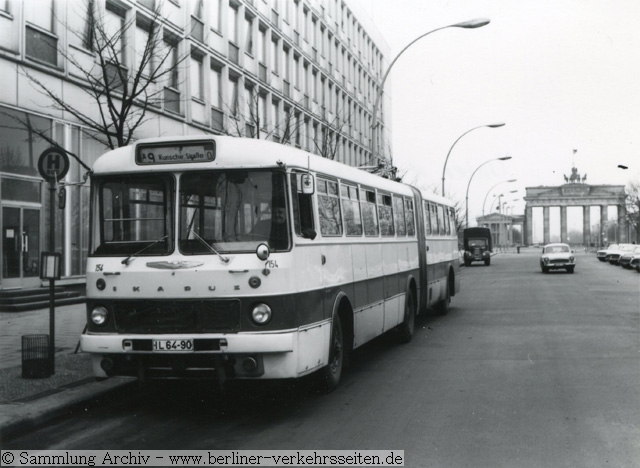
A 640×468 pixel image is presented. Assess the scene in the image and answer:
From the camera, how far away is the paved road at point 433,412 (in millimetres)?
6371

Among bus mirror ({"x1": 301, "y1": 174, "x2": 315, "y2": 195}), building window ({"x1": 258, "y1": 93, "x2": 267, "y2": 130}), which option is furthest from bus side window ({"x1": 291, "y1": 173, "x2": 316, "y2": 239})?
building window ({"x1": 258, "y1": 93, "x2": 267, "y2": 130})

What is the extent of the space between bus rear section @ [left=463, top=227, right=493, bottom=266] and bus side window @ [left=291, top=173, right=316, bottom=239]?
53.5 metres

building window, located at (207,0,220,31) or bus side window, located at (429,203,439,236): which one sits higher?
building window, located at (207,0,220,31)

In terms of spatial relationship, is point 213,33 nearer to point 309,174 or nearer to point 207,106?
point 207,106

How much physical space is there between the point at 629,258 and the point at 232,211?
1883 inches

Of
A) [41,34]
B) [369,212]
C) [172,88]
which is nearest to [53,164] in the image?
[369,212]

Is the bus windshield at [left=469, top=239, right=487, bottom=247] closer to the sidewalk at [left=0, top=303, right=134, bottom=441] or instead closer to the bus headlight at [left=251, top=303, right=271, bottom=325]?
the sidewalk at [left=0, top=303, right=134, bottom=441]

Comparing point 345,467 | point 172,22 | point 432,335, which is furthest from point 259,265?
point 172,22

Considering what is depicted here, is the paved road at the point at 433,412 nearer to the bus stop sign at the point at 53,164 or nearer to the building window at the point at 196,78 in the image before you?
the bus stop sign at the point at 53,164

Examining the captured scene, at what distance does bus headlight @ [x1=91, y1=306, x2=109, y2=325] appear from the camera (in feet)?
25.5

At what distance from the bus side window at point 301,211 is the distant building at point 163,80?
6.55 meters

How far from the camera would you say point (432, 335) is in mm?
14781

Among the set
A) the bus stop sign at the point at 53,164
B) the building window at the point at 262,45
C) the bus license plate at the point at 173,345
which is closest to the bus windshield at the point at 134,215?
the bus license plate at the point at 173,345

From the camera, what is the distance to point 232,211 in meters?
7.61
